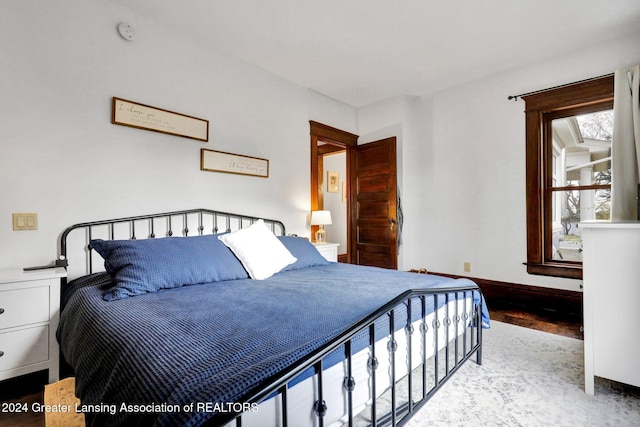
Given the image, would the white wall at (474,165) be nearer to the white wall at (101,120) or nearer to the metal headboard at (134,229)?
the white wall at (101,120)

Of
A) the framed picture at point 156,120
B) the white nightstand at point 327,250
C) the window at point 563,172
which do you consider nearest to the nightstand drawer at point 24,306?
the framed picture at point 156,120

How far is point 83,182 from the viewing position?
2221 mm

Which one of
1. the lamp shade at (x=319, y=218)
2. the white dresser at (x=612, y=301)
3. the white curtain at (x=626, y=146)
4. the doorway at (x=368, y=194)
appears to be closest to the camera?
the white dresser at (x=612, y=301)

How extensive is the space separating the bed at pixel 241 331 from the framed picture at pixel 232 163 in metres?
0.70

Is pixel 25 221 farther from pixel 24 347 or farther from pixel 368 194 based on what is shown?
pixel 368 194

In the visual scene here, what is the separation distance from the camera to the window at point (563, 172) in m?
3.10

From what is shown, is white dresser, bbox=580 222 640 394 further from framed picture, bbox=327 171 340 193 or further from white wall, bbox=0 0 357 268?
framed picture, bbox=327 171 340 193

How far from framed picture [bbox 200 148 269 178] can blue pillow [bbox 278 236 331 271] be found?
3.01 feet

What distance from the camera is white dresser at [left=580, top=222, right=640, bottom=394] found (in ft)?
5.37

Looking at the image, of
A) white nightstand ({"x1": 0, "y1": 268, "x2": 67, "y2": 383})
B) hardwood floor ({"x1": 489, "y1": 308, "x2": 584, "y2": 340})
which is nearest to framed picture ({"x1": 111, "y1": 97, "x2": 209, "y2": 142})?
white nightstand ({"x1": 0, "y1": 268, "x2": 67, "y2": 383})

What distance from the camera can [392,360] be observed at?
1.23m

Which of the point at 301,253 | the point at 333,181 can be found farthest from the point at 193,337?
the point at 333,181

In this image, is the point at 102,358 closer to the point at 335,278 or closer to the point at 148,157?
the point at 335,278

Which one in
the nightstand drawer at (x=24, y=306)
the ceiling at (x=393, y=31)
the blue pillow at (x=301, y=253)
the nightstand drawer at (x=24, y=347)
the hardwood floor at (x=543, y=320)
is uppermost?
the ceiling at (x=393, y=31)
